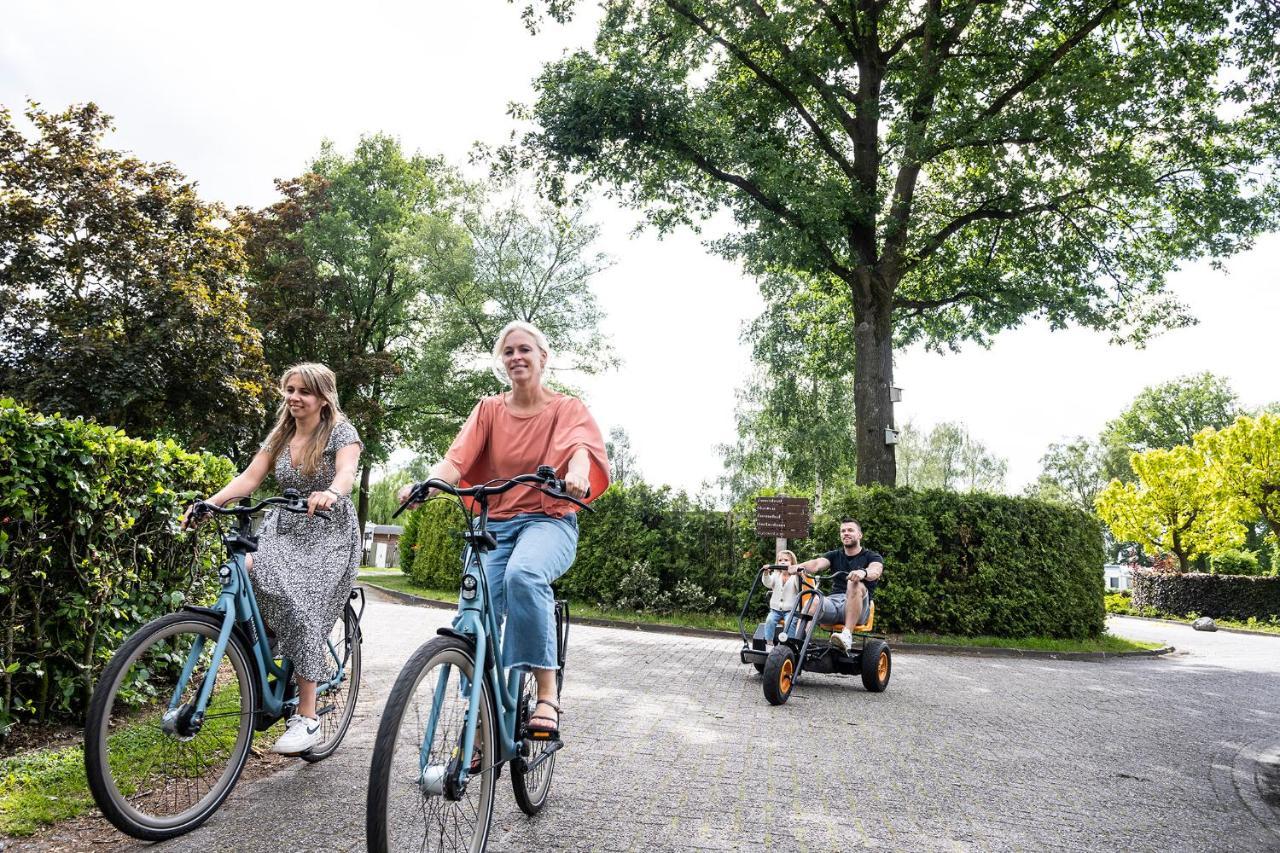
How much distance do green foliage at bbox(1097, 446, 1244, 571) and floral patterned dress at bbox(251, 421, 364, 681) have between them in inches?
1491

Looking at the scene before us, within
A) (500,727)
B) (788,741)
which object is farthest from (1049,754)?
(500,727)

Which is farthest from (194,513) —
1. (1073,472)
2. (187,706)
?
(1073,472)

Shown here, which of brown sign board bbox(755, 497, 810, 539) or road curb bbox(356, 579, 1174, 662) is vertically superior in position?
brown sign board bbox(755, 497, 810, 539)

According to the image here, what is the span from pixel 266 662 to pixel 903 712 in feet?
17.1

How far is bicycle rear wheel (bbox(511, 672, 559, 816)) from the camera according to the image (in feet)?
10.5

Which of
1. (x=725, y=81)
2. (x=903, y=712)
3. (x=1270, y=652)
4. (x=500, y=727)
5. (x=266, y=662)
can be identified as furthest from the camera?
(x=725, y=81)

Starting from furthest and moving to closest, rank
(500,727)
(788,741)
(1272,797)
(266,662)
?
(788,741)
(1272,797)
(266,662)
(500,727)

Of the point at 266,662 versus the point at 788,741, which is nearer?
the point at 266,662

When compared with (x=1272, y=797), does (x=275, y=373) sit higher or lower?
higher

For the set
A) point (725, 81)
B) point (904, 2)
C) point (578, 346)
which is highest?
point (904, 2)

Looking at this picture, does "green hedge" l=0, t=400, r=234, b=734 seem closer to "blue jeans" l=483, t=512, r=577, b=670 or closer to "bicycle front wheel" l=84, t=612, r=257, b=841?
"bicycle front wheel" l=84, t=612, r=257, b=841

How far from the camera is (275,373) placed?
2852 cm

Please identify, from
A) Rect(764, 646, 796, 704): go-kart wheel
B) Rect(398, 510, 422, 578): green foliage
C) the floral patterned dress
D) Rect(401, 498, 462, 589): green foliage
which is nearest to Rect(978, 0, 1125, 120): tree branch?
Rect(764, 646, 796, 704): go-kart wheel

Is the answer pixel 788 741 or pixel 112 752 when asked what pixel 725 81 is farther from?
pixel 112 752
